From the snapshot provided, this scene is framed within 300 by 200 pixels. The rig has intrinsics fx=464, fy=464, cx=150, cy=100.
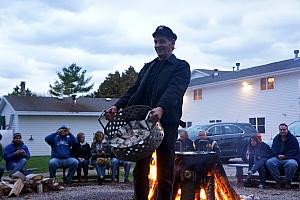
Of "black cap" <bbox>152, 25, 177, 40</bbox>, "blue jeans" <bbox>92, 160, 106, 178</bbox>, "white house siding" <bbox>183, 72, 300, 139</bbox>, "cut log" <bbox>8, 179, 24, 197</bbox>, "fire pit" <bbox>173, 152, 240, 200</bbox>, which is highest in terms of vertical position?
"white house siding" <bbox>183, 72, 300, 139</bbox>

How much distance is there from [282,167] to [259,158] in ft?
1.93

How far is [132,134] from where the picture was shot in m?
3.87

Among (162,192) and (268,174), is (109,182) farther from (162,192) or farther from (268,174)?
(162,192)

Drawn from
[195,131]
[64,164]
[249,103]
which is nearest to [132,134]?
[64,164]

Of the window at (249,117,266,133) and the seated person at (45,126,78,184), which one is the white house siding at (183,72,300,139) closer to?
the window at (249,117,266,133)

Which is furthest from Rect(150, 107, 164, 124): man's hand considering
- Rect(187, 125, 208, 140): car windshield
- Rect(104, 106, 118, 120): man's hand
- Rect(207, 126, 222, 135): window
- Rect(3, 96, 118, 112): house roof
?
Rect(3, 96, 118, 112): house roof

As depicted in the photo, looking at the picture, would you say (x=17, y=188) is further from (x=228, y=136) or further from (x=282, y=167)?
(x=228, y=136)

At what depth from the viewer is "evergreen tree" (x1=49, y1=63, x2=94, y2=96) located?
53.4 metres

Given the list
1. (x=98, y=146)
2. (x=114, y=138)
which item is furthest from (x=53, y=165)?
(x=114, y=138)

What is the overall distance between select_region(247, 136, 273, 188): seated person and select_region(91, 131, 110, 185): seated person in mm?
3100

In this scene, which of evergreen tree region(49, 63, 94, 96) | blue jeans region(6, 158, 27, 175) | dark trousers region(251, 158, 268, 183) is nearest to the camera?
dark trousers region(251, 158, 268, 183)

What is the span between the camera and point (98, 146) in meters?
10.6

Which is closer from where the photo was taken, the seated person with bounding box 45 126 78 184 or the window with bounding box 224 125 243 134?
the seated person with bounding box 45 126 78 184

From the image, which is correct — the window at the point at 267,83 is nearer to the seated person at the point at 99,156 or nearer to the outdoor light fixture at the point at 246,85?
the outdoor light fixture at the point at 246,85
